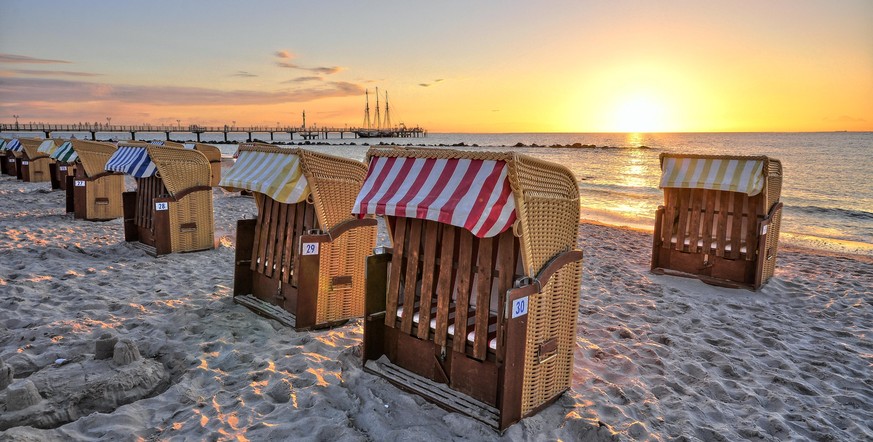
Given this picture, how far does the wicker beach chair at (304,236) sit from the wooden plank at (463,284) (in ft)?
6.28

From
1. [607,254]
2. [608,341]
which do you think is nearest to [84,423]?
[608,341]

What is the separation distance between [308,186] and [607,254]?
6.98 m

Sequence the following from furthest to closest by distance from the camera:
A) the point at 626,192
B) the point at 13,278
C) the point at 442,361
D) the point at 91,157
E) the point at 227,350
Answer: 1. the point at 626,192
2. the point at 91,157
3. the point at 13,278
4. the point at 227,350
5. the point at 442,361

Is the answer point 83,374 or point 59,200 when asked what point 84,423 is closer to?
point 83,374

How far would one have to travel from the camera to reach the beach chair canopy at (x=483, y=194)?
10.9 ft

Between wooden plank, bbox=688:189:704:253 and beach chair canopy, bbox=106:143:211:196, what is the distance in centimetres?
782

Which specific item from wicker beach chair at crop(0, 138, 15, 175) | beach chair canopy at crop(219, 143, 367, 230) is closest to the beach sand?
beach chair canopy at crop(219, 143, 367, 230)

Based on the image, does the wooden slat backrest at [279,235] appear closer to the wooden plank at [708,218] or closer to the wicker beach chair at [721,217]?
the wicker beach chair at [721,217]

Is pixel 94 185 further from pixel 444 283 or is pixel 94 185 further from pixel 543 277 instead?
pixel 543 277

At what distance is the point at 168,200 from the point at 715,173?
8.39m

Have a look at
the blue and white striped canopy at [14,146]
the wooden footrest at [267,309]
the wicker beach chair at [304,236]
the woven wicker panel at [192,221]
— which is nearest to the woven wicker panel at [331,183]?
the wicker beach chair at [304,236]

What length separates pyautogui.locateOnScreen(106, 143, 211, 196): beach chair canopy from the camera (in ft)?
27.3

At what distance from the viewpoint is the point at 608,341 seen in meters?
5.55

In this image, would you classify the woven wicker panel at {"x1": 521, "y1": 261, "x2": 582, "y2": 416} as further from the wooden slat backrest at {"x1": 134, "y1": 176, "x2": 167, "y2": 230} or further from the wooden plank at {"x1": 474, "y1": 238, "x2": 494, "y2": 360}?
the wooden slat backrest at {"x1": 134, "y1": 176, "x2": 167, "y2": 230}
